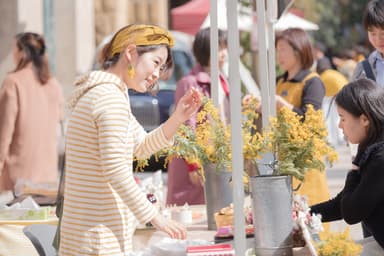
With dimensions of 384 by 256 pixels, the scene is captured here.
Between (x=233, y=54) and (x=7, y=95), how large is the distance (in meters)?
5.58

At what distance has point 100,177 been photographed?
3.77 m

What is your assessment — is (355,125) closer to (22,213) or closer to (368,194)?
(368,194)

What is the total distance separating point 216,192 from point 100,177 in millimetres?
1315

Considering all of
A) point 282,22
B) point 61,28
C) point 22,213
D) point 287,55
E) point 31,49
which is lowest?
point 22,213

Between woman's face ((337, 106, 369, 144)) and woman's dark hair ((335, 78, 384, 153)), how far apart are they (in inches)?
0.5

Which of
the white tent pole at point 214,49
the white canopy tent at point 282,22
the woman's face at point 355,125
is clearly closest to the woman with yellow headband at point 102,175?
the woman's face at point 355,125

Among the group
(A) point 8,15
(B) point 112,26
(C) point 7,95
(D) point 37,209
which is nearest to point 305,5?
(B) point 112,26

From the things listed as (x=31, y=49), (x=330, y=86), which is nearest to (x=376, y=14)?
(x=31, y=49)

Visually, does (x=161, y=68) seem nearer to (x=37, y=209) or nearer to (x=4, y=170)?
(x=37, y=209)

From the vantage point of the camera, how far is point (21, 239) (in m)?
5.29

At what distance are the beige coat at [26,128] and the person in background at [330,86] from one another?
2.34m

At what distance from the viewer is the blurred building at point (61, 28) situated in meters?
18.7

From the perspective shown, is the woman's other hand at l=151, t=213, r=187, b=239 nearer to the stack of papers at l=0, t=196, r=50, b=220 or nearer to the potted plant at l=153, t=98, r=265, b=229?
the potted plant at l=153, t=98, r=265, b=229

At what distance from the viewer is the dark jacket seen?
13.6ft
